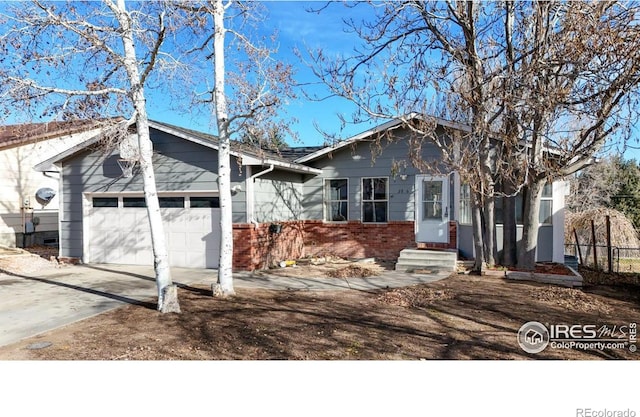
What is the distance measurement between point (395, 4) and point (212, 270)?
7607mm

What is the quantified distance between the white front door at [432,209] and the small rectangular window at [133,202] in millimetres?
7835

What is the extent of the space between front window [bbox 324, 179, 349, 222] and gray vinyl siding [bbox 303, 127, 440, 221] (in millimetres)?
161

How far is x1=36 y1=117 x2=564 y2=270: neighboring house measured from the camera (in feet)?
34.7

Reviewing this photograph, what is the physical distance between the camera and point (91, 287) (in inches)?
336

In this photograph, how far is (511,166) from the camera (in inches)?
328

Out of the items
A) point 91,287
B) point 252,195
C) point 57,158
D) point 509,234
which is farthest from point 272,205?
point 57,158

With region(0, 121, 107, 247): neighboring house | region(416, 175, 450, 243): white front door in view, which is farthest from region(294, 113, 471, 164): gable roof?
region(0, 121, 107, 247): neighboring house

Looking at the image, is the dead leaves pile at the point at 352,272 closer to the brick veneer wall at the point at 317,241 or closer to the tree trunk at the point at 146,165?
the brick veneer wall at the point at 317,241

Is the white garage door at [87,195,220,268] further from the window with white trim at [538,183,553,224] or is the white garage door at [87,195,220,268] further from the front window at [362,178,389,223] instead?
the window with white trim at [538,183,553,224]

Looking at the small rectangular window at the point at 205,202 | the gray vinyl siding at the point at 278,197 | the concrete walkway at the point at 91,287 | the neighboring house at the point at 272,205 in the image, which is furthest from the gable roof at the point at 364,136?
the concrete walkway at the point at 91,287

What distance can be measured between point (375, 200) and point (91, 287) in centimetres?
771

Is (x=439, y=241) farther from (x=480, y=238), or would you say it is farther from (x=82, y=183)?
(x=82, y=183)
